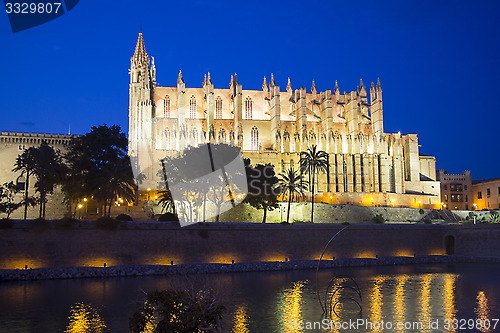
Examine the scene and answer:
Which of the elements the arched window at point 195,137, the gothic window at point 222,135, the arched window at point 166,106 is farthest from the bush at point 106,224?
the arched window at point 166,106

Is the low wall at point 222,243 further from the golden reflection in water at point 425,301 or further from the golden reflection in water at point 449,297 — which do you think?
the golden reflection in water at point 425,301

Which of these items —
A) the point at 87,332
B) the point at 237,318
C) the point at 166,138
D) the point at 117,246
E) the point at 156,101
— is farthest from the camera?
the point at 156,101

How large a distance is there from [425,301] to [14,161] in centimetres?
4625

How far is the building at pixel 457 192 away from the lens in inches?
3046

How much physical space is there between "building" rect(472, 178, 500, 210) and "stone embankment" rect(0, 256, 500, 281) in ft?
99.3

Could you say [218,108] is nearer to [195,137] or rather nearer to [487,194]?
[195,137]

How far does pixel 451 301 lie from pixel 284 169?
4450 centimetres

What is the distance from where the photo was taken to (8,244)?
111 feet

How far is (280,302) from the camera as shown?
2444cm

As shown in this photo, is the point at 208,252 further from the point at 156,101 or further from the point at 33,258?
the point at 156,101

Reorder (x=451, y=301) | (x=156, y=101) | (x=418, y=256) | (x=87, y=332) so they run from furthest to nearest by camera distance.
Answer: (x=156, y=101), (x=418, y=256), (x=451, y=301), (x=87, y=332)

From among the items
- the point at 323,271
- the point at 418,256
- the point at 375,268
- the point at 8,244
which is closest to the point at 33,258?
the point at 8,244

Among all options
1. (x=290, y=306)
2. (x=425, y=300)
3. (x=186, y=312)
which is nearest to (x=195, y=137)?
(x=290, y=306)

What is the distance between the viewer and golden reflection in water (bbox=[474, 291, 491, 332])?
2000 centimetres
